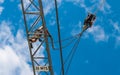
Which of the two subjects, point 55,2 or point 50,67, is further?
point 50,67

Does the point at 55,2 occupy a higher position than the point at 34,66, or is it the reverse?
the point at 55,2

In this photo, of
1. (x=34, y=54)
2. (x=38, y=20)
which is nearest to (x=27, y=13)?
(x=38, y=20)

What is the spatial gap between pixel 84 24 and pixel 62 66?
4841 millimetres

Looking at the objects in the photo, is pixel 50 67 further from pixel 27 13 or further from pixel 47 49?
pixel 27 13

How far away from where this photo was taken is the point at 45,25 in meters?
45.4

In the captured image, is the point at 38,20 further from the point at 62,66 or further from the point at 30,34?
the point at 62,66

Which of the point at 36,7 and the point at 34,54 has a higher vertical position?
the point at 36,7

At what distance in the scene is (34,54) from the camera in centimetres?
4747

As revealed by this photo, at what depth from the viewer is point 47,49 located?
46375 mm

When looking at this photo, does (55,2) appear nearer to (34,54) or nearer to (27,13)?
(27,13)

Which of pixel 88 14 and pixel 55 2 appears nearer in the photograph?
pixel 55 2

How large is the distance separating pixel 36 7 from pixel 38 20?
1355mm

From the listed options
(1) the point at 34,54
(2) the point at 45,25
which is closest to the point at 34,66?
(1) the point at 34,54

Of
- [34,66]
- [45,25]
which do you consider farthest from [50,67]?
[45,25]
